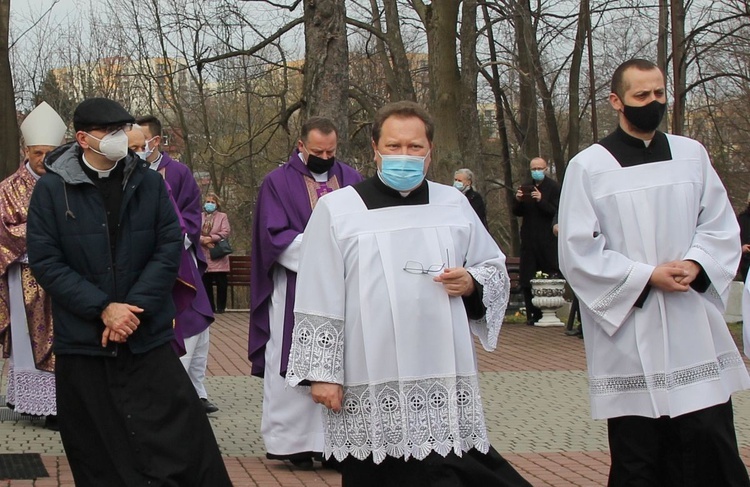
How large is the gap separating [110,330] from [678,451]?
2.54 meters

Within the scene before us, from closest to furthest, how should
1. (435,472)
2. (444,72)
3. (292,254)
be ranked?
1. (435,472)
2. (292,254)
3. (444,72)

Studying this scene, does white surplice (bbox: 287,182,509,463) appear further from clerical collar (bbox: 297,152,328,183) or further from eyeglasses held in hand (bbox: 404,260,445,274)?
→ clerical collar (bbox: 297,152,328,183)

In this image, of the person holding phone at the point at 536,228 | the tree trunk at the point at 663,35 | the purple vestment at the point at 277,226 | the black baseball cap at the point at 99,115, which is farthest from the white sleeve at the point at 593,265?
the tree trunk at the point at 663,35

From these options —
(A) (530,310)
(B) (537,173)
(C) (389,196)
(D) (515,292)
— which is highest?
(C) (389,196)

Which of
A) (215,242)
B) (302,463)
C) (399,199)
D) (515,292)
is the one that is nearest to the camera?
(399,199)

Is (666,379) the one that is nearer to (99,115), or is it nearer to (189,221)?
(99,115)

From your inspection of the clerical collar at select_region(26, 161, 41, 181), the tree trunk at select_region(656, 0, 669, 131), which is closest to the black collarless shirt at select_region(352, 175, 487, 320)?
the clerical collar at select_region(26, 161, 41, 181)

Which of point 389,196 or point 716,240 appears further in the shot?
point 716,240

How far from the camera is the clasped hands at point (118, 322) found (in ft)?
18.4

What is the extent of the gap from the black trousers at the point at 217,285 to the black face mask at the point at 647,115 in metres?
13.8

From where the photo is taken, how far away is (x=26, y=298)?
8.74 meters

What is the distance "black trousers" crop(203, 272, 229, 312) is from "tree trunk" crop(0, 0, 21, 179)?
10.9 ft

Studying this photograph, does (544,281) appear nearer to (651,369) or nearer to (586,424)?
(586,424)

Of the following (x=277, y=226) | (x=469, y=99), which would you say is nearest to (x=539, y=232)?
(x=469, y=99)
